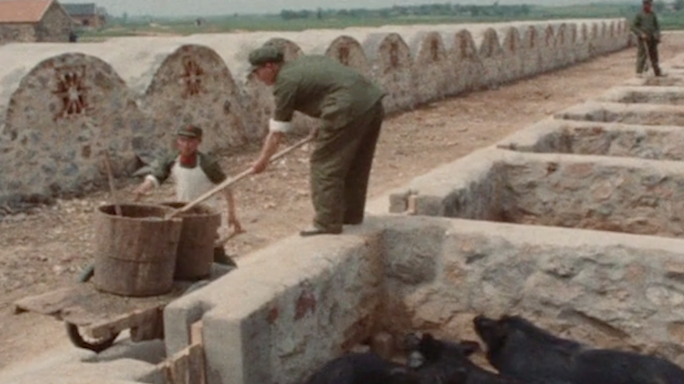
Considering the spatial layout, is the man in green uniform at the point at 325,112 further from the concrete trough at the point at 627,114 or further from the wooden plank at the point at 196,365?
the concrete trough at the point at 627,114

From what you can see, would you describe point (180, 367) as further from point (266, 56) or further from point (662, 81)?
point (662, 81)

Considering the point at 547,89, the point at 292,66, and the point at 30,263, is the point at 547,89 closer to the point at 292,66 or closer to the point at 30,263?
the point at 30,263

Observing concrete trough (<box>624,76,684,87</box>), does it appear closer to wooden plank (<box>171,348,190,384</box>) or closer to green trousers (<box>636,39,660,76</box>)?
green trousers (<box>636,39,660,76</box>)

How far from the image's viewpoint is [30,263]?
8281 mm

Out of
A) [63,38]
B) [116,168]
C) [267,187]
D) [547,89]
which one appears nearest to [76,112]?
[116,168]

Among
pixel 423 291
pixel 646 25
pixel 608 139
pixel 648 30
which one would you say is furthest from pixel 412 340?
pixel 646 25

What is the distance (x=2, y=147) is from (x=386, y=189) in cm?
427

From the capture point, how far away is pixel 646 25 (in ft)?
63.3

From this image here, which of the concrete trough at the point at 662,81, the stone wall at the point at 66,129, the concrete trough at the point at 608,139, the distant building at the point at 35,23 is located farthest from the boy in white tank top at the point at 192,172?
the distant building at the point at 35,23

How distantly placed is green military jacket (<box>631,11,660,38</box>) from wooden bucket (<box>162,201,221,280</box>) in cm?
1583

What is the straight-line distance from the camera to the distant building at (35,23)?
37.1 meters

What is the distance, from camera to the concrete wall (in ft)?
35.0

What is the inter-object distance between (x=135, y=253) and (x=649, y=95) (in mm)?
7872

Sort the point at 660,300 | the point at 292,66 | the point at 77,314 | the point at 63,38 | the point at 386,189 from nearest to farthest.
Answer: the point at 77,314
the point at 660,300
the point at 292,66
the point at 386,189
the point at 63,38
